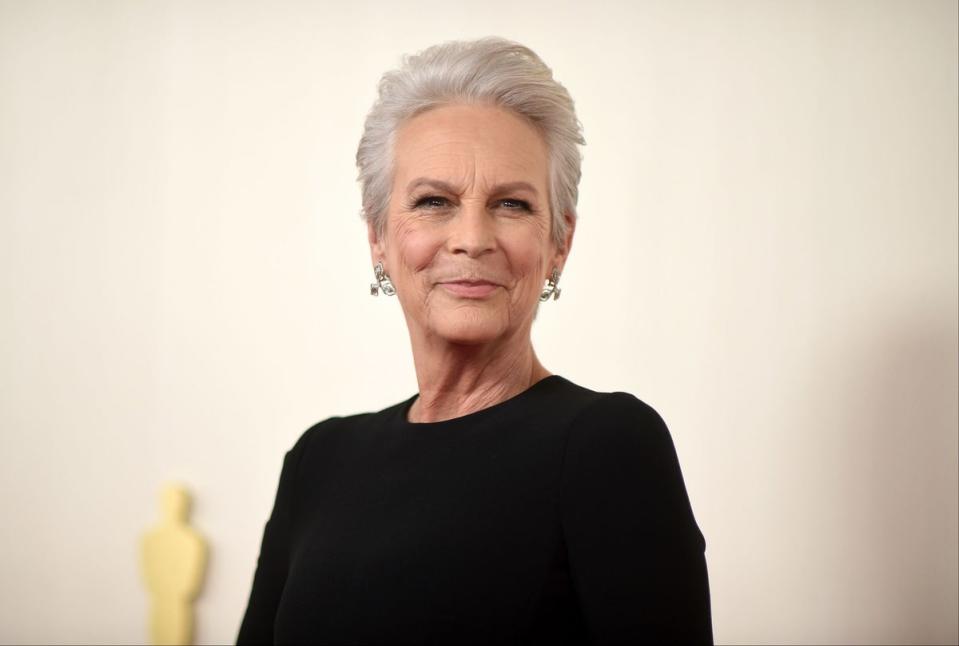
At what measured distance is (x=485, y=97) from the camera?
130 centimetres

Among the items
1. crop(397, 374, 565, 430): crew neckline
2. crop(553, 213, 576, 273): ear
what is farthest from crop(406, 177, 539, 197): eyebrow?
crop(397, 374, 565, 430): crew neckline

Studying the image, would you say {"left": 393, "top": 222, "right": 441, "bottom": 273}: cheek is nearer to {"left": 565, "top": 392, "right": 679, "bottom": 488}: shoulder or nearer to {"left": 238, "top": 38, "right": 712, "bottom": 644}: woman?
{"left": 238, "top": 38, "right": 712, "bottom": 644}: woman

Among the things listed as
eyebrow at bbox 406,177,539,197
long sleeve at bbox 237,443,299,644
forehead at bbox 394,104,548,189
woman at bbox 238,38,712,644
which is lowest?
long sleeve at bbox 237,443,299,644

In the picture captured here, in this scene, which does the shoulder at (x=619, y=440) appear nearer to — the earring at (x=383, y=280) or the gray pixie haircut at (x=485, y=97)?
the gray pixie haircut at (x=485, y=97)

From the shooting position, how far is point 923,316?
2.49 meters

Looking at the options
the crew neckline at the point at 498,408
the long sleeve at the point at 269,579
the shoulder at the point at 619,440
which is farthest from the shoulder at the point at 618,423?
the long sleeve at the point at 269,579

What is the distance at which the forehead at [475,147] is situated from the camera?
1.27 m

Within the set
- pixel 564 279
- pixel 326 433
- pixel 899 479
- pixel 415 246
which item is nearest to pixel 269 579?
pixel 326 433

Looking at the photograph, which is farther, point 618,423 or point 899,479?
point 899,479

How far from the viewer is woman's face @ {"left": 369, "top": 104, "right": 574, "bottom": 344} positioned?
4.18ft

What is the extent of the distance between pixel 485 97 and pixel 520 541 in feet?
1.90

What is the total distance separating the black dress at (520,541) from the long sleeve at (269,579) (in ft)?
0.53

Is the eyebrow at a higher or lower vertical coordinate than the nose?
higher

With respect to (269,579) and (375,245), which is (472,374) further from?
(269,579)
